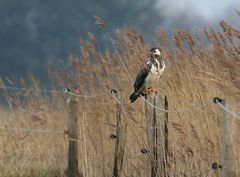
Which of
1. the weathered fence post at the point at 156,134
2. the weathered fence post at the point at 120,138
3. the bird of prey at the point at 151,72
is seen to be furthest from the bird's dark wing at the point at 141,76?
the weathered fence post at the point at 156,134

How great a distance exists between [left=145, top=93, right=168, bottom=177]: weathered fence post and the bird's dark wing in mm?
1140

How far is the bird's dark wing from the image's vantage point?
6.22 m

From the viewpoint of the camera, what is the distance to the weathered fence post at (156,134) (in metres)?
5.00

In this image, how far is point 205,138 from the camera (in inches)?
192

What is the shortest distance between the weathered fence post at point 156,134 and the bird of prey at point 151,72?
1054 mm

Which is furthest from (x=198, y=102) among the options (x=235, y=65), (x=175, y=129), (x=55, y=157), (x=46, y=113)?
(x=46, y=113)

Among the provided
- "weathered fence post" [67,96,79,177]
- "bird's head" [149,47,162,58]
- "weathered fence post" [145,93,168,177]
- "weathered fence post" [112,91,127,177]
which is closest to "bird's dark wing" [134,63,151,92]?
"bird's head" [149,47,162,58]

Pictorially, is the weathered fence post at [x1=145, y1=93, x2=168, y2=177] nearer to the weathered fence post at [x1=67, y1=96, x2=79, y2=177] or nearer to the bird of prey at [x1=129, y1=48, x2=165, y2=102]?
the bird of prey at [x1=129, y1=48, x2=165, y2=102]

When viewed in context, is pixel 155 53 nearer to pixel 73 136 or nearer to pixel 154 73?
pixel 154 73

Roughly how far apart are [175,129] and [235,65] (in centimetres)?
198

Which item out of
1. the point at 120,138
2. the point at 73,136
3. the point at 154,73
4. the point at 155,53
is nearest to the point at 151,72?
the point at 154,73

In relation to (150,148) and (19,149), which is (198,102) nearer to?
(150,148)

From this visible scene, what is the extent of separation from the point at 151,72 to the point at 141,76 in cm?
12

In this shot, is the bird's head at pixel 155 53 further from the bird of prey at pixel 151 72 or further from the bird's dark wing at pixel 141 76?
the bird's dark wing at pixel 141 76
